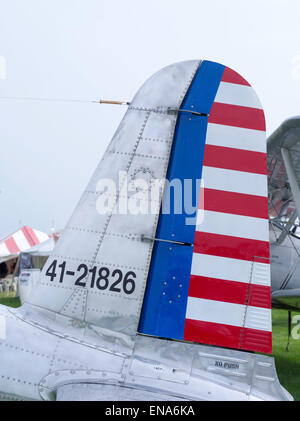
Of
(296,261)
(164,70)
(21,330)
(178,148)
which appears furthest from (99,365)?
(296,261)

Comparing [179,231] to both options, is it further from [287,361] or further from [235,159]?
[287,361]

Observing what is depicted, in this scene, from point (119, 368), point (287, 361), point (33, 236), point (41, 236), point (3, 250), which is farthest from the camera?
point (41, 236)

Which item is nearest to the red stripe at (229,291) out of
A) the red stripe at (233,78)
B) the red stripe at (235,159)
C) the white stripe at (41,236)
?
the red stripe at (235,159)

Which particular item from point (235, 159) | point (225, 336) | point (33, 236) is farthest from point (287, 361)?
point (33, 236)

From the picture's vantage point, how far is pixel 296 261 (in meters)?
7.41

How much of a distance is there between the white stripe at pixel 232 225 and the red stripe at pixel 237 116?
482 millimetres

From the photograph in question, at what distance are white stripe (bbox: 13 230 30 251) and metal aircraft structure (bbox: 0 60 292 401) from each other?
2070 cm

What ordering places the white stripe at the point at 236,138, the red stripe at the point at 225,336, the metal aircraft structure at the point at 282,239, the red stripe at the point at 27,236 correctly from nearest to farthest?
the red stripe at the point at 225,336
the white stripe at the point at 236,138
the metal aircraft structure at the point at 282,239
the red stripe at the point at 27,236

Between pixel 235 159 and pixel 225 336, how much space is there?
0.86 meters

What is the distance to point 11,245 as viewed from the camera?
851 inches

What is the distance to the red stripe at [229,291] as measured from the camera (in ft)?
6.82

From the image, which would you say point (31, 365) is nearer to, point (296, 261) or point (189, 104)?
point (189, 104)

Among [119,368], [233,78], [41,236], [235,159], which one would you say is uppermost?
[233,78]

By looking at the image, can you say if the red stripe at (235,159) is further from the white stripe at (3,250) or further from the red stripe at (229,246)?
the white stripe at (3,250)
